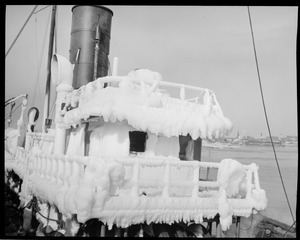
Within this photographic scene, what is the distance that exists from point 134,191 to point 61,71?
350 centimetres

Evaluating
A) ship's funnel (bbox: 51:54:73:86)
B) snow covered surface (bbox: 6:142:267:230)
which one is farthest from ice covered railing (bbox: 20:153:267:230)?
ship's funnel (bbox: 51:54:73:86)

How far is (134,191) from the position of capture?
5.66 meters

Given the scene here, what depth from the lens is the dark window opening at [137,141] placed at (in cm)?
731

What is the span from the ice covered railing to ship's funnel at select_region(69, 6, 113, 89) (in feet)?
10.7

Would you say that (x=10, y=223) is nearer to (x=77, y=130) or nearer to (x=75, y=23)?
(x=77, y=130)

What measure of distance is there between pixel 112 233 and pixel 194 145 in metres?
2.81

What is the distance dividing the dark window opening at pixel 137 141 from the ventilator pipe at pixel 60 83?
180 cm

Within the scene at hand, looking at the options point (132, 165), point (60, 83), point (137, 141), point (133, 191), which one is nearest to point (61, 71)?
point (60, 83)

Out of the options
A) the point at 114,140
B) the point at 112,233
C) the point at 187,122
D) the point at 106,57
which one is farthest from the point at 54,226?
the point at 106,57

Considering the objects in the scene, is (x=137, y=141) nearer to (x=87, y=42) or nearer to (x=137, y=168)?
(x=137, y=168)

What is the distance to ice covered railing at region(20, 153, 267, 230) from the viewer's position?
5.29 metres

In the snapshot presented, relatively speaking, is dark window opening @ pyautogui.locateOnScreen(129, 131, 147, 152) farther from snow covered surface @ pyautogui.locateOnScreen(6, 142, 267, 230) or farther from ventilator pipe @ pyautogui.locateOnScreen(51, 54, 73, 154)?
ventilator pipe @ pyautogui.locateOnScreen(51, 54, 73, 154)

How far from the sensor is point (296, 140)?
7.25 metres

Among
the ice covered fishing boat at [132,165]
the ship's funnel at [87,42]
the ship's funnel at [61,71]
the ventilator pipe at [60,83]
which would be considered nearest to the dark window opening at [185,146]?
the ice covered fishing boat at [132,165]
